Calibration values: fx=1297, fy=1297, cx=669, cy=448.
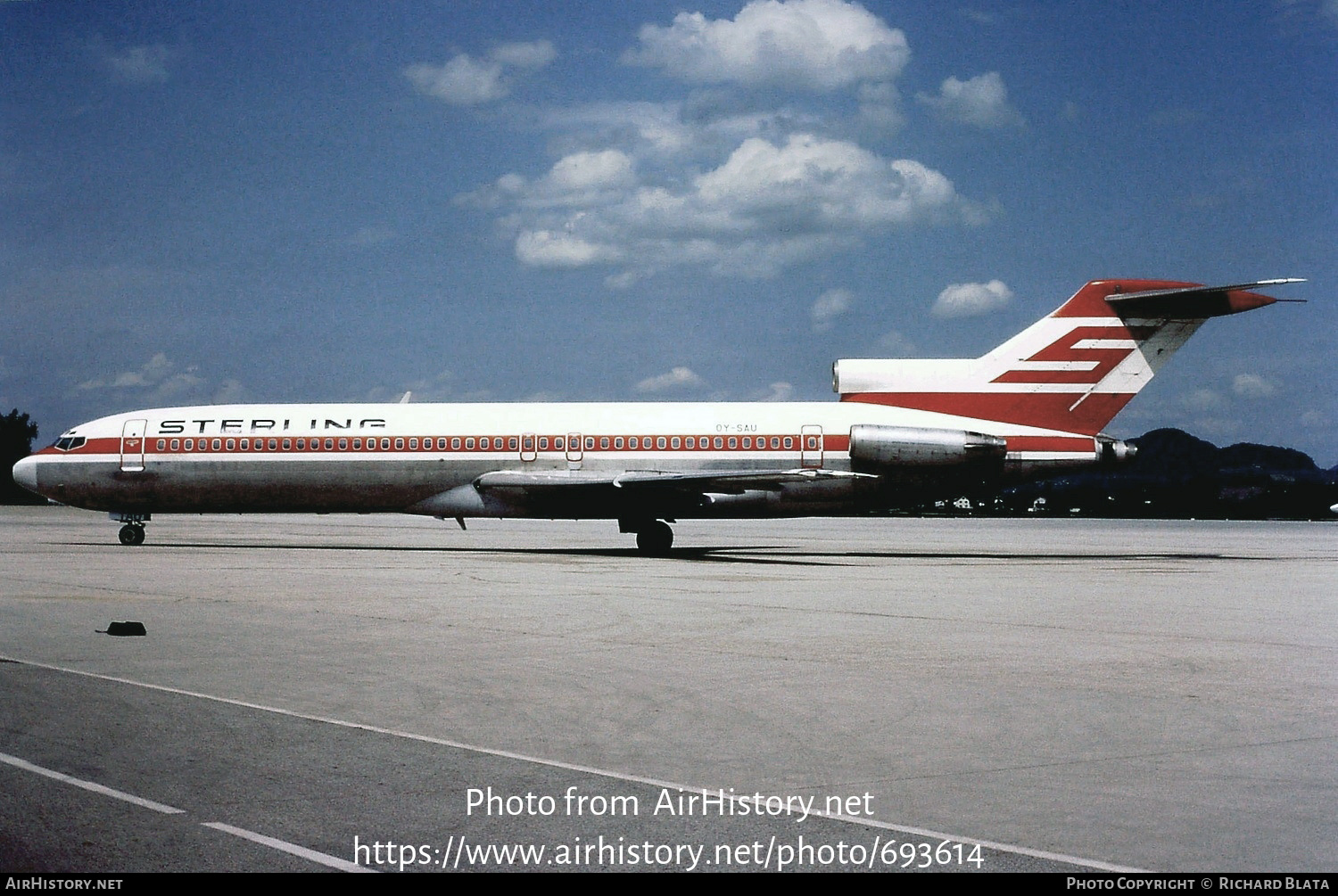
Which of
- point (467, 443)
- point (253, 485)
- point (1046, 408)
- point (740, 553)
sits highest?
point (1046, 408)

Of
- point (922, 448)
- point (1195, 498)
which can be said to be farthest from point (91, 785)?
point (1195, 498)

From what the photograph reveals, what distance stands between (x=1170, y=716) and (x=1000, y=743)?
1.79m

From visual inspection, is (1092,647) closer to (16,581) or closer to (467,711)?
(467,711)

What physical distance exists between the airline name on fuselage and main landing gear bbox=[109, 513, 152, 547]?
2881mm

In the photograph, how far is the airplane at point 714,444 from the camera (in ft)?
101

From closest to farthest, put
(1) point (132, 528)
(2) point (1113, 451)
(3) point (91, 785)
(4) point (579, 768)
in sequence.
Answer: (3) point (91, 785), (4) point (579, 768), (2) point (1113, 451), (1) point (132, 528)

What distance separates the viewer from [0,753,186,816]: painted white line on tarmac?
6.61 metres

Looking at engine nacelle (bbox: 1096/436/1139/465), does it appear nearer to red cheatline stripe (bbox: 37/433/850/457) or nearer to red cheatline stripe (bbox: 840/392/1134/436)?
red cheatline stripe (bbox: 840/392/1134/436)

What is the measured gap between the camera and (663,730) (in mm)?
8938

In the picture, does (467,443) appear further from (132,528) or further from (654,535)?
(132,528)

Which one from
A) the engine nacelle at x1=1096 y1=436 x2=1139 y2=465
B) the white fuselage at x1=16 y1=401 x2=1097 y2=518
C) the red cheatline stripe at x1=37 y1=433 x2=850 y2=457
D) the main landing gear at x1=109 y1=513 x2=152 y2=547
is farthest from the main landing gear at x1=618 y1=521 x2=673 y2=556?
the main landing gear at x1=109 y1=513 x2=152 y2=547

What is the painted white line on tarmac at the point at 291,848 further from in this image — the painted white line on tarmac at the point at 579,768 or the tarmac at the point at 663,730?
the painted white line on tarmac at the point at 579,768

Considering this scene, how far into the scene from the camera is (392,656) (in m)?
12.6

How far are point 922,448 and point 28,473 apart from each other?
23.8m
